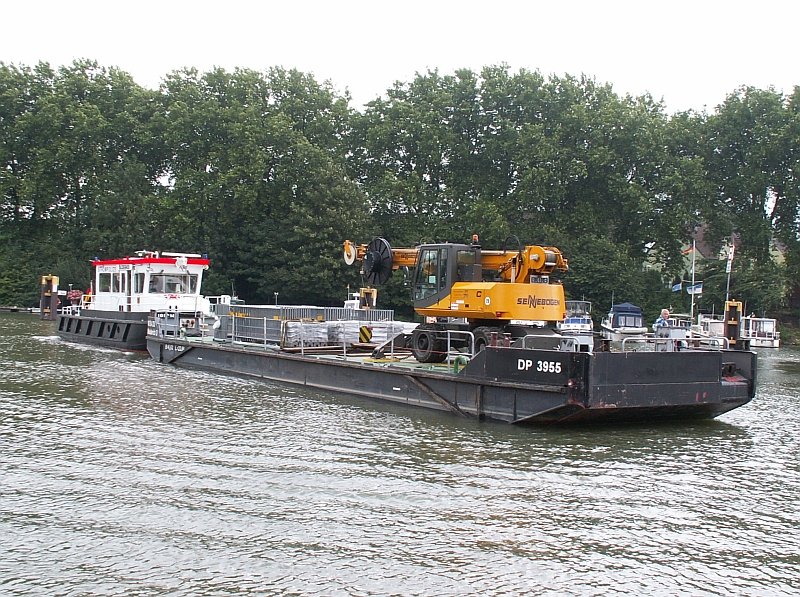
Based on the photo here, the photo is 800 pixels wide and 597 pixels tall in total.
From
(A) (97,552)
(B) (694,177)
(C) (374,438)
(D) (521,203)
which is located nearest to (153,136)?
(D) (521,203)

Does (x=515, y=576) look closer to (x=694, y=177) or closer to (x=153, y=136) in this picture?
(x=694, y=177)

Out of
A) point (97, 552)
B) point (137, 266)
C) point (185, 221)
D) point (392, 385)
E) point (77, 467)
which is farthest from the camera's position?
point (185, 221)

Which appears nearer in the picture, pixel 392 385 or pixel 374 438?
pixel 374 438

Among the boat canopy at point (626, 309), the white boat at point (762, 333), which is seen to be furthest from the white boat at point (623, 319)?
the white boat at point (762, 333)

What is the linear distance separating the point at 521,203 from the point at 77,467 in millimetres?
38332

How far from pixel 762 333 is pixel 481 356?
29.8 metres

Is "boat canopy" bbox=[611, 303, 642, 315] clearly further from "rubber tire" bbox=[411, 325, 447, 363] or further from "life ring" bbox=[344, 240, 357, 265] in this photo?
"rubber tire" bbox=[411, 325, 447, 363]

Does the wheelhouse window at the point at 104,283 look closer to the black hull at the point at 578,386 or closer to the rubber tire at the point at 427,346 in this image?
the rubber tire at the point at 427,346

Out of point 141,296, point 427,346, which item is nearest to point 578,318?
point 141,296

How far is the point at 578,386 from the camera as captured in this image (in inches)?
526

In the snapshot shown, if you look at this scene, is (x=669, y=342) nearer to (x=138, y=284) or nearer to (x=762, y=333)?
(x=138, y=284)

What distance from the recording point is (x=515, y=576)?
25.2 feet

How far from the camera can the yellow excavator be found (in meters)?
16.4

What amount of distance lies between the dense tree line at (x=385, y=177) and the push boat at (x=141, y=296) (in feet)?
49.0
